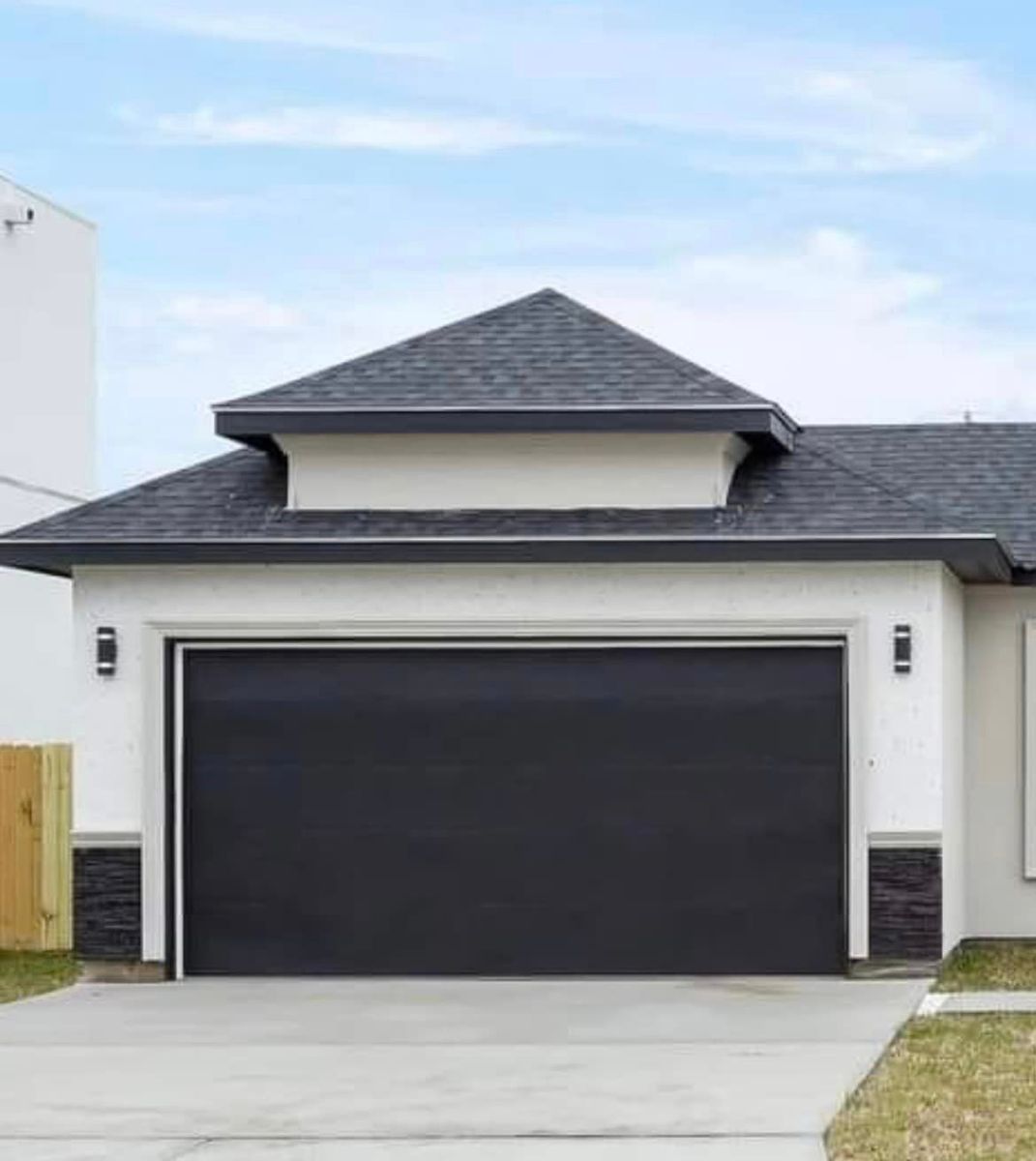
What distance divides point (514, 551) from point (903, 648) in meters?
2.70

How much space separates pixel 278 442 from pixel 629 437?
8.12 feet

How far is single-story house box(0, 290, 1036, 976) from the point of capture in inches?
696

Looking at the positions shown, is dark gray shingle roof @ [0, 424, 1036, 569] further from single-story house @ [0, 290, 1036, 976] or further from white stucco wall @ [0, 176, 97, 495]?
white stucco wall @ [0, 176, 97, 495]

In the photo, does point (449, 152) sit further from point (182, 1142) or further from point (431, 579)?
point (182, 1142)

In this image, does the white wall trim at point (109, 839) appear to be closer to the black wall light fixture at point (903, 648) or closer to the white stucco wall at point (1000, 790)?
the black wall light fixture at point (903, 648)

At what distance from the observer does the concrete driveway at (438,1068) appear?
36.1 feet

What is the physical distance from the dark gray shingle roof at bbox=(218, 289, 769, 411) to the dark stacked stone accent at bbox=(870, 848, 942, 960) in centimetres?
322

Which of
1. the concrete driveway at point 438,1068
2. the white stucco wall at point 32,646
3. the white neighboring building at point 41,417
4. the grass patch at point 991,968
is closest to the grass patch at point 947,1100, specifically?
the concrete driveway at point 438,1068

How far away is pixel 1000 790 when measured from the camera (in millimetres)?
20656

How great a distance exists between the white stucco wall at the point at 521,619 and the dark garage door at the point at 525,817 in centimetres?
24

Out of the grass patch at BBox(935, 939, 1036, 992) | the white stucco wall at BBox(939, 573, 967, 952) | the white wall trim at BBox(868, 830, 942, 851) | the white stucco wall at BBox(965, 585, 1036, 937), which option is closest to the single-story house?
the white wall trim at BBox(868, 830, 942, 851)

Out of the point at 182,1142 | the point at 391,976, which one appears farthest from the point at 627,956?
the point at 182,1142

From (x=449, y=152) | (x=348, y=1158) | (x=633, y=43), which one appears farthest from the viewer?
(x=449, y=152)

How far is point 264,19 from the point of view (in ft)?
61.9
